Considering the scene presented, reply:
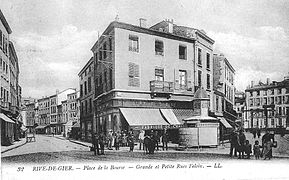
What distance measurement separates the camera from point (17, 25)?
15.4ft

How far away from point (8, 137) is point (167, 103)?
2.34 metres

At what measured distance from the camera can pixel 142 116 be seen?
5.52 metres

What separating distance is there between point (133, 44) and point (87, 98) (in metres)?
1.05

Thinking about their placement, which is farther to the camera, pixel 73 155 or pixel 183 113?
pixel 183 113

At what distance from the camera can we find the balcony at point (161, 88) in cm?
565

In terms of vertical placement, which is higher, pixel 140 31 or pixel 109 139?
pixel 140 31

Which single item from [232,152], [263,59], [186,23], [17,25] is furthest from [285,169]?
[17,25]

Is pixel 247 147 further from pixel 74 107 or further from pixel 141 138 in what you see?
pixel 74 107

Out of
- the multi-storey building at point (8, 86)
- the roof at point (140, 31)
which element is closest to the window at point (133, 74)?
the roof at point (140, 31)

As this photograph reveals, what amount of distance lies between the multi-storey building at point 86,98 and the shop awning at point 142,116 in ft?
1.62

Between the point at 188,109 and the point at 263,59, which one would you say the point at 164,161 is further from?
the point at 263,59

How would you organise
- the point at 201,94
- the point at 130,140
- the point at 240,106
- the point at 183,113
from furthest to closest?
the point at 240,106
the point at 201,94
the point at 183,113
the point at 130,140

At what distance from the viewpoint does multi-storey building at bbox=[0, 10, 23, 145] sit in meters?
4.70

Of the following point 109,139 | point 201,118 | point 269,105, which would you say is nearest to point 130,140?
point 109,139
